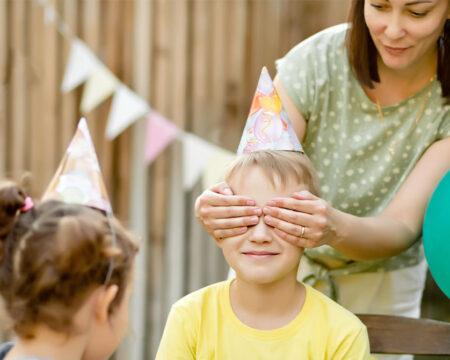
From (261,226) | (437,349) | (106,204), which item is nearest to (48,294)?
(106,204)

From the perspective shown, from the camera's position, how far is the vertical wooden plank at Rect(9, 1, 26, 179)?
9.90 feet

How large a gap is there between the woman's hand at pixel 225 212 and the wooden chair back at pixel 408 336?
1.55ft

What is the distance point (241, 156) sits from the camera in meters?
1.69

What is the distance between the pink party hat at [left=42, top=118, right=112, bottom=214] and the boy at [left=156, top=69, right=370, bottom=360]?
34cm

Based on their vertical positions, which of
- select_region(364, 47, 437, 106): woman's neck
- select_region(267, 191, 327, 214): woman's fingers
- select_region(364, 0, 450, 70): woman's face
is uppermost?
select_region(364, 0, 450, 70): woman's face

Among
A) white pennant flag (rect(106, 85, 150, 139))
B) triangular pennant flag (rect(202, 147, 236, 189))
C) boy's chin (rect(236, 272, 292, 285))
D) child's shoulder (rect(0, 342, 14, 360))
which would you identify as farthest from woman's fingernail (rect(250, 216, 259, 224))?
white pennant flag (rect(106, 85, 150, 139))

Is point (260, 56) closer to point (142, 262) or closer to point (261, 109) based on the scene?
point (142, 262)

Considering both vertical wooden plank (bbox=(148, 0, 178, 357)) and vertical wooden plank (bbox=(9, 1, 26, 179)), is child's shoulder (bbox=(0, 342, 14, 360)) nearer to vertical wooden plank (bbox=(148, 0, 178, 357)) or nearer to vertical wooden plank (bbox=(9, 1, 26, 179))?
vertical wooden plank (bbox=(9, 1, 26, 179))

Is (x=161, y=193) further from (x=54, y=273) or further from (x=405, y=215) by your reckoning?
(x=54, y=273)

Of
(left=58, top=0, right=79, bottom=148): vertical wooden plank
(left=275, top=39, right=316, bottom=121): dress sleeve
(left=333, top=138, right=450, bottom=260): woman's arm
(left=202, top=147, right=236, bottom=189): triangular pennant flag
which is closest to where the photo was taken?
(left=333, top=138, right=450, bottom=260): woman's arm

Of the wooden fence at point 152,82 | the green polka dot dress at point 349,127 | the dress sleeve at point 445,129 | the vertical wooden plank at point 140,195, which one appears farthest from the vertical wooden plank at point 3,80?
the dress sleeve at point 445,129

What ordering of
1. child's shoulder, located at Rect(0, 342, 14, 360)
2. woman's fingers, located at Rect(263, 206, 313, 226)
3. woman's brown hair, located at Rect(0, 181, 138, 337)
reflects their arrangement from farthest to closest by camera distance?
woman's fingers, located at Rect(263, 206, 313, 226), child's shoulder, located at Rect(0, 342, 14, 360), woman's brown hair, located at Rect(0, 181, 138, 337)

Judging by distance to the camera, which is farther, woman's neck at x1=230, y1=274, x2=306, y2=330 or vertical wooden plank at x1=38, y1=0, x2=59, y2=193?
vertical wooden plank at x1=38, y1=0, x2=59, y2=193

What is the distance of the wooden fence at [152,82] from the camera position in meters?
3.06
